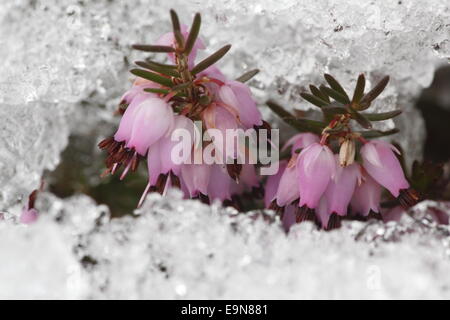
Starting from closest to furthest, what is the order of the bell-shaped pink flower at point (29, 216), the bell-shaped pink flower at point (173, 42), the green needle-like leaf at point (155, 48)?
the green needle-like leaf at point (155, 48)
the bell-shaped pink flower at point (173, 42)
the bell-shaped pink flower at point (29, 216)

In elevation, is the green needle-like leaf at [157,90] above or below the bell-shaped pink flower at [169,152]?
above

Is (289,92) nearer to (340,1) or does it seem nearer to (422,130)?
(340,1)

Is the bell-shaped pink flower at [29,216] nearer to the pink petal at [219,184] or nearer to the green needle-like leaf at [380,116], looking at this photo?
the pink petal at [219,184]

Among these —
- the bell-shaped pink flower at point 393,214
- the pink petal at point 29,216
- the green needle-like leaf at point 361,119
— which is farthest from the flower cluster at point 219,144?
the pink petal at point 29,216

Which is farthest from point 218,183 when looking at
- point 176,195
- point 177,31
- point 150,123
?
point 177,31

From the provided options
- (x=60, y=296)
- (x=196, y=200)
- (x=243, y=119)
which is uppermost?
(x=243, y=119)

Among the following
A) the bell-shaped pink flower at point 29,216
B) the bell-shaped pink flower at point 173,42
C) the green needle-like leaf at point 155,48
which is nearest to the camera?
the green needle-like leaf at point 155,48

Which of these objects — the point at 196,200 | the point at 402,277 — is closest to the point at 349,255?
the point at 402,277
